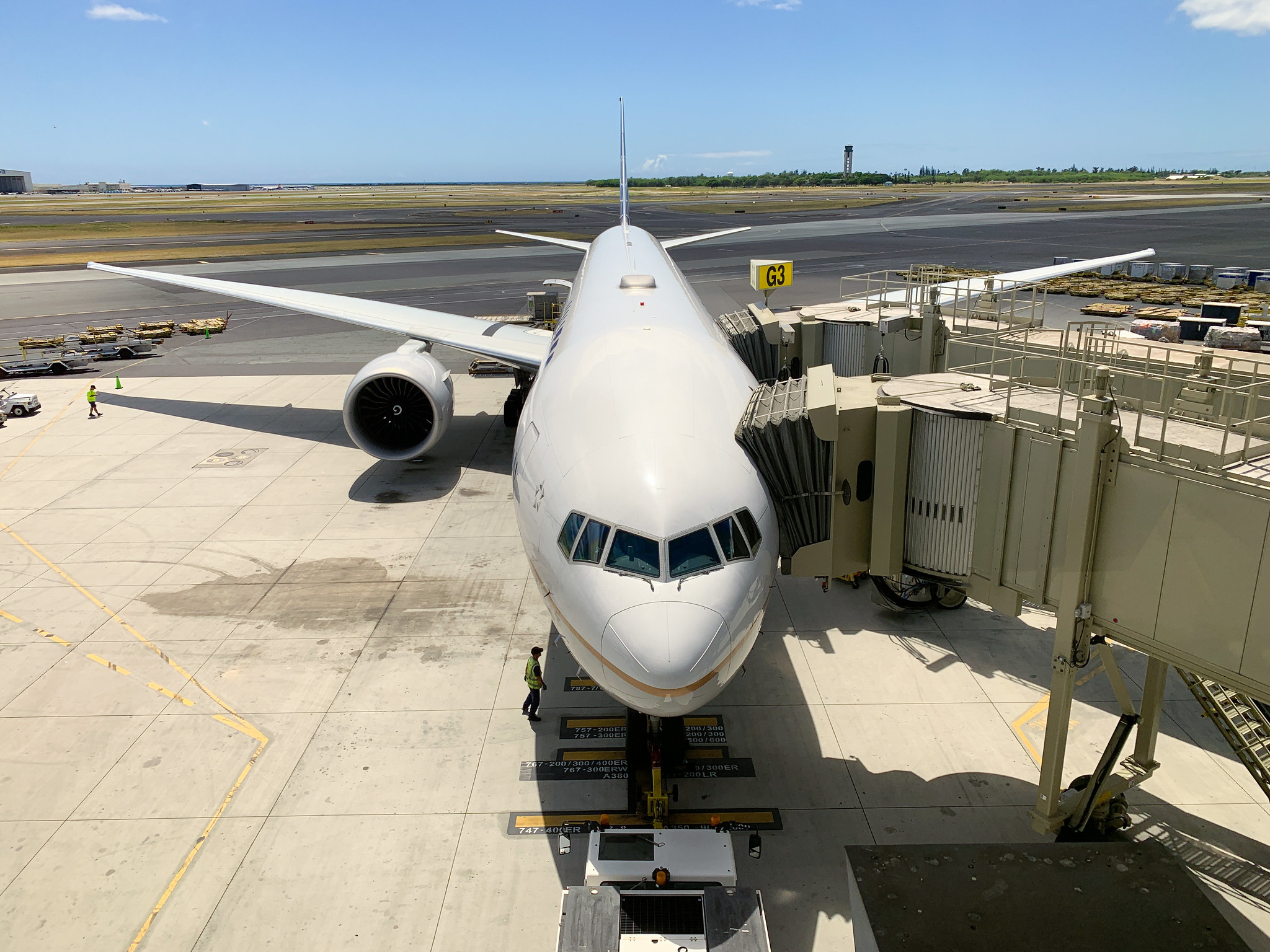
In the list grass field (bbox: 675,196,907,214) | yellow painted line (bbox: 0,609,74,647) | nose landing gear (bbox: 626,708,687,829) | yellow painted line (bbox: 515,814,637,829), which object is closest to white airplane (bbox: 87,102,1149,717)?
nose landing gear (bbox: 626,708,687,829)

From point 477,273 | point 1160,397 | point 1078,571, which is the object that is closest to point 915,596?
point 1160,397

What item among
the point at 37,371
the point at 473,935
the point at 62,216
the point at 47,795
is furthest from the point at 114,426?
the point at 62,216

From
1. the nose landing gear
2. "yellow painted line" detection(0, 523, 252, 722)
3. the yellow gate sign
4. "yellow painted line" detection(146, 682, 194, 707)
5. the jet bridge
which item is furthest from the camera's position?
the yellow gate sign

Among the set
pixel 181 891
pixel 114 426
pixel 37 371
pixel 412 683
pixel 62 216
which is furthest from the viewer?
pixel 62 216

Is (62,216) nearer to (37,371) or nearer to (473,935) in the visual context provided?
(37,371)

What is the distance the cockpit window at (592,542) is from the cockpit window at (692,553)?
2.56ft

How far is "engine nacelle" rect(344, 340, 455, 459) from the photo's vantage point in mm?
23422

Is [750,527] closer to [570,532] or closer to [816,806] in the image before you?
[570,532]

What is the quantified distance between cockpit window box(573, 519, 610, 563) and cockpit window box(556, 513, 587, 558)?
0.10 meters

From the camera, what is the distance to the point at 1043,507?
9055 mm

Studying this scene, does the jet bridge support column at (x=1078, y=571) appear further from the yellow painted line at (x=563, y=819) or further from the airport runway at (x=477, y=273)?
the airport runway at (x=477, y=273)

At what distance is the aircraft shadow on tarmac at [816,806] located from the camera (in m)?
10.1

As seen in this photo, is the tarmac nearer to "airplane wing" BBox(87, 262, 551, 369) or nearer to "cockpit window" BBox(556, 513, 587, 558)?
"cockpit window" BBox(556, 513, 587, 558)

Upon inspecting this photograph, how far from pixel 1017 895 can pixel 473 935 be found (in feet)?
19.0
